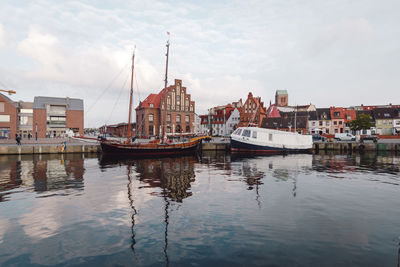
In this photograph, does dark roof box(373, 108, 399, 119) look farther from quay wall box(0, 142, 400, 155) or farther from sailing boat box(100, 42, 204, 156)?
sailing boat box(100, 42, 204, 156)

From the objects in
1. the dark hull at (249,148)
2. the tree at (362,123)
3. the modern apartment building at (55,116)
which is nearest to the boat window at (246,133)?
the dark hull at (249,148)

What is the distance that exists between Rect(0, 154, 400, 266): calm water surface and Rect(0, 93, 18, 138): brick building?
6329 centimetres

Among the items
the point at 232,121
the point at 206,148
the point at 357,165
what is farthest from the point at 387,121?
the point at 206,148

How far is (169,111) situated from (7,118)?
4451cm

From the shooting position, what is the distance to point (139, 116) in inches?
2970

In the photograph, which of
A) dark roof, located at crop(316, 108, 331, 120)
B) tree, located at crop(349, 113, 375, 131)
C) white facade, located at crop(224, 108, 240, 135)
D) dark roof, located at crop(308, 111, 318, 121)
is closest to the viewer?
tree, located at crop(349, 113, 375, 131)

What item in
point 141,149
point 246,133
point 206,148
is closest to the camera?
point 141,149

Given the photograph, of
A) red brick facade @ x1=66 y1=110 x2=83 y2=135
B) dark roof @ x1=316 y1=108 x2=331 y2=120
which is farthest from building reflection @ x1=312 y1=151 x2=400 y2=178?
red brick facade @ x1=66 y1=110 x2=83 y2=135

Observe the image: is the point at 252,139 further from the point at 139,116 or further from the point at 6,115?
the point at 6,115

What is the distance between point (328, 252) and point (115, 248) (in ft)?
21.4

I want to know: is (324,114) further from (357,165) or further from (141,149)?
(141,149)

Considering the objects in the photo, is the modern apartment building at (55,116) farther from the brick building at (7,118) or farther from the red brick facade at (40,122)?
the brick building at (7,118)

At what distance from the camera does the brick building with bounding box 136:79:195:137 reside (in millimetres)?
71794

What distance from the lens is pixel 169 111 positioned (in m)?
72.2
